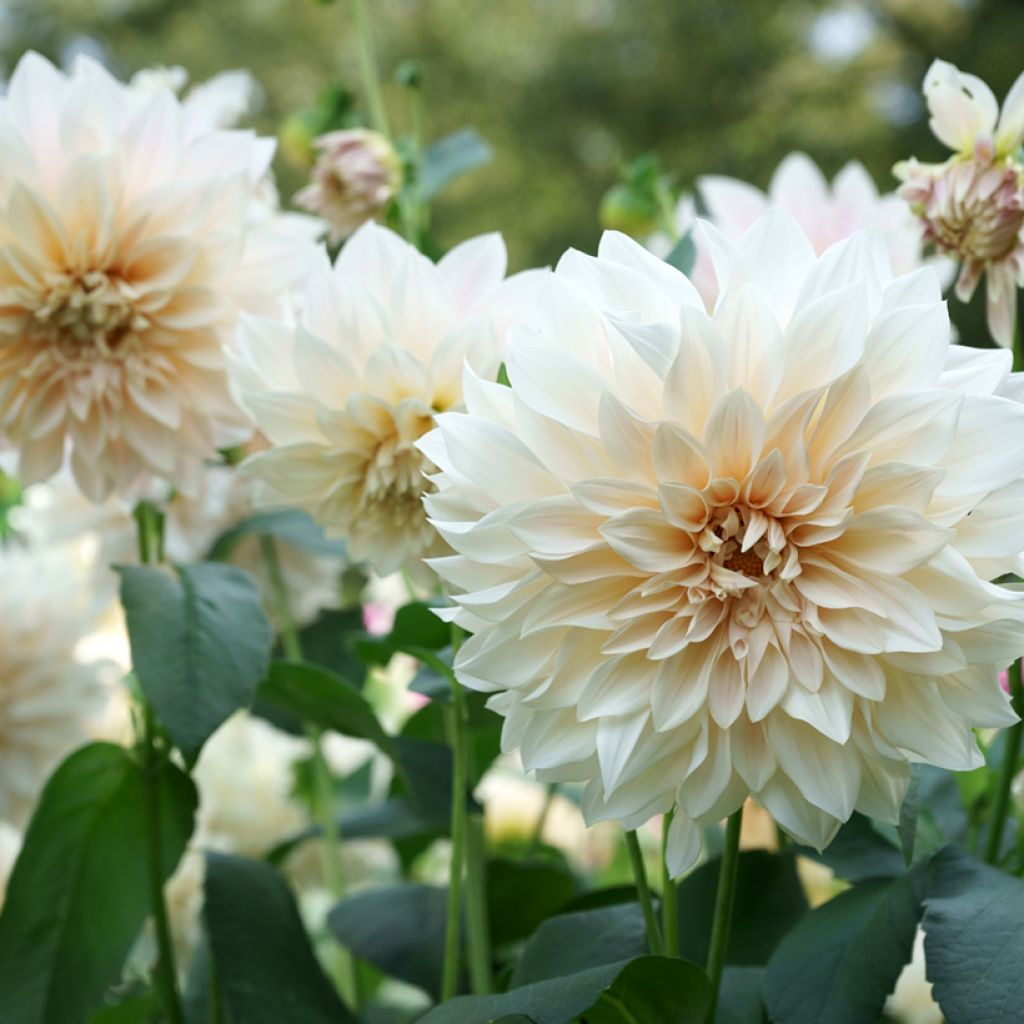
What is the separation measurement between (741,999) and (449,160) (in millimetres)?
470

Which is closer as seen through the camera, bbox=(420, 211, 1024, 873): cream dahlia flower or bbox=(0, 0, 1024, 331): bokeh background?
bbox=(420, 211, 1024, 873): cream dahlia flower

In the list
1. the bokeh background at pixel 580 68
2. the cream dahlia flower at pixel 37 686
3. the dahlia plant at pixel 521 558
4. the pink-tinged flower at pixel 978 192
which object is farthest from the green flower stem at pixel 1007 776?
the bokeh background at pixel 580 68

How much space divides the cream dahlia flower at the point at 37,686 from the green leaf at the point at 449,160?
0.31m

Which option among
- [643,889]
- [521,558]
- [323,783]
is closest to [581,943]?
[643,889]

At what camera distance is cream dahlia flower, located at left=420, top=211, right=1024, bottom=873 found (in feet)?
1.10

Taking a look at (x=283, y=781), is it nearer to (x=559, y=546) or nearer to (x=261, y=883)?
(x=261, y=883)

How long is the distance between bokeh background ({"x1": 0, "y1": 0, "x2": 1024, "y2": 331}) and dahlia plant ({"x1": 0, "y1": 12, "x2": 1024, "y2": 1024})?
510 cm

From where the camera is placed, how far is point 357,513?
486 mm

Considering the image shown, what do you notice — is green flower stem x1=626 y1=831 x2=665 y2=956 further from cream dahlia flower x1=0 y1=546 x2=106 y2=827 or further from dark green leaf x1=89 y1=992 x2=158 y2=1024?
cream dahlia flower x1=0 y1=546 x2=106 y2=827

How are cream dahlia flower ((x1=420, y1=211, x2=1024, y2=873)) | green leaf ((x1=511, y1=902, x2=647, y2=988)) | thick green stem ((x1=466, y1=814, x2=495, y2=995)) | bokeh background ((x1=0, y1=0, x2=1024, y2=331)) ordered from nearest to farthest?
1. cream dahlia flower ((x1=420, y1=211, x2=1024, y2=873))
2. green leaf ((x1=511, y1=902, x2=647, y2=988))
3. thick green stem ((x1=466, y1=814, x2=495, y2=995))
4. bokeh background ((x1=0, y1=0, x2=1024, y2=331))

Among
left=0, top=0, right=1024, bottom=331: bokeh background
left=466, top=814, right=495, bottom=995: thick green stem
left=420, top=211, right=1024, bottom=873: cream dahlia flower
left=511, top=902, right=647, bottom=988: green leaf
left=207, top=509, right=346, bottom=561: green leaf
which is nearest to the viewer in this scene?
left=420, top=211, right=1024, bottom=873: cream dahlia flower

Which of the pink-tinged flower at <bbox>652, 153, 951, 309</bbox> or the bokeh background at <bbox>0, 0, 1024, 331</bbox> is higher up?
the bokeh background at <bbox>0, 0, 1024, 331</bbox>

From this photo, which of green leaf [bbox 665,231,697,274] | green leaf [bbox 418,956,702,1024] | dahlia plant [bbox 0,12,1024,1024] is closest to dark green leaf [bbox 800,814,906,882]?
dahlia plant [bbox 0,12,1024,1024]

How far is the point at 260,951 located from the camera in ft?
1.82
